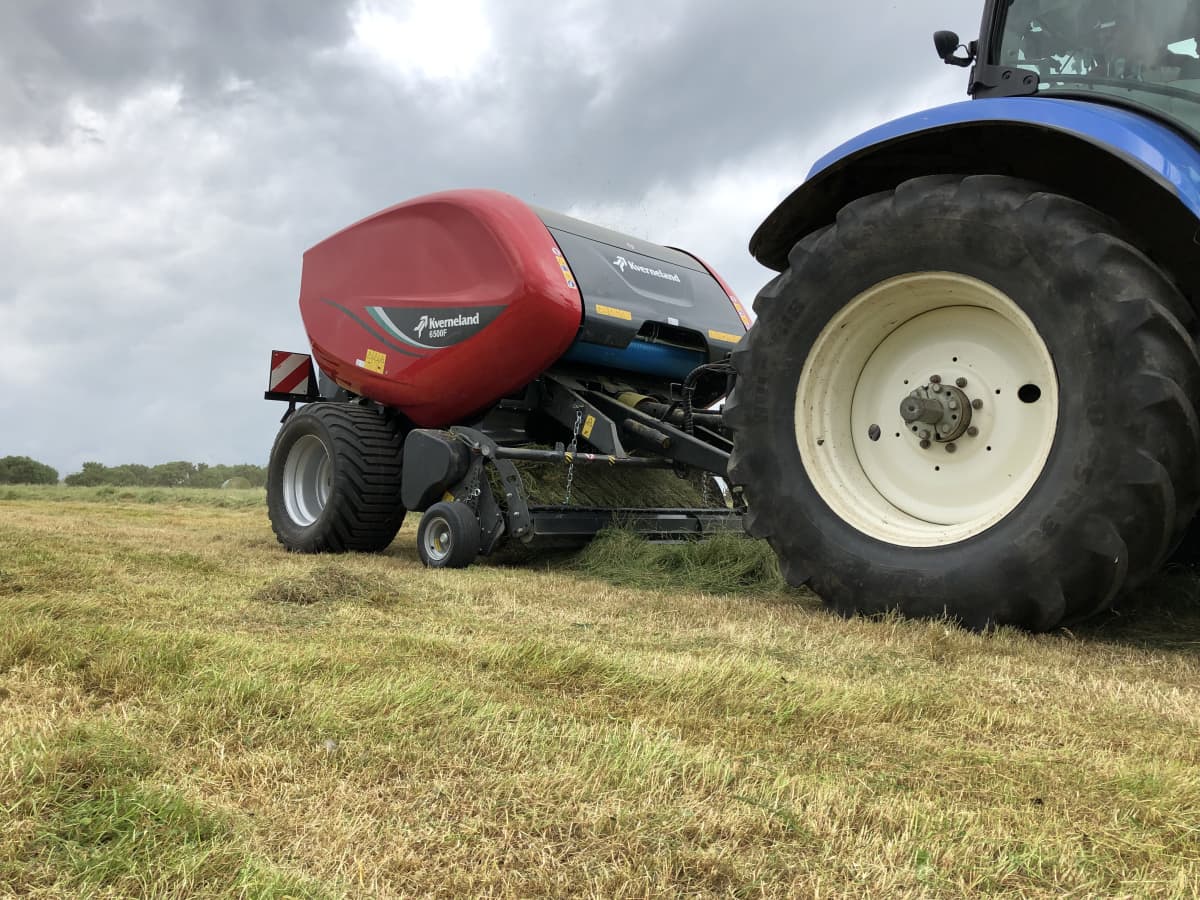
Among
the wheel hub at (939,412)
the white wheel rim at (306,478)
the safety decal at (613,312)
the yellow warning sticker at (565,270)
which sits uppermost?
the yellow warning sticker at (565,270)

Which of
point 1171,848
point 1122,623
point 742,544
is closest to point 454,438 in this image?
point 742,544

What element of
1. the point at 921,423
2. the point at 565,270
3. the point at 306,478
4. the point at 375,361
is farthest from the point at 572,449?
the point at 306,478

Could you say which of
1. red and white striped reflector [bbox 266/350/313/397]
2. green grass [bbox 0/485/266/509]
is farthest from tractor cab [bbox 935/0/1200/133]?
green grass [bbox 0/485/266/509]

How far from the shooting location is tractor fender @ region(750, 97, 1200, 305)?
2.53 meters

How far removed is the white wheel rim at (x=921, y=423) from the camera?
2898 millimetres

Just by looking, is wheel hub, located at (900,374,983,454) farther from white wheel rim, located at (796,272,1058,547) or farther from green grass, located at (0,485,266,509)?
green grass, located at (0,485,266,509)

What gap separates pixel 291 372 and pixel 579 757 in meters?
5.95

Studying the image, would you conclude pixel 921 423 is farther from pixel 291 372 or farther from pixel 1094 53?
pixel 291 372

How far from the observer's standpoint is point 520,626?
2.71 m

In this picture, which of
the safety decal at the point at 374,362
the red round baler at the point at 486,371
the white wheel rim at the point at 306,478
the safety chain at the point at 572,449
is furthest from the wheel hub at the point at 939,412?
the white wheel rim at the point at 306,478

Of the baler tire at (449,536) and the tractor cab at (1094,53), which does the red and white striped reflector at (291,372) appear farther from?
the tractor cab at (1094,53)

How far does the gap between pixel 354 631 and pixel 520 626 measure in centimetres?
48

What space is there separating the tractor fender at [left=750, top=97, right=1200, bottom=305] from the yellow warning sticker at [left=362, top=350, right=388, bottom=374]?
10.7 feet

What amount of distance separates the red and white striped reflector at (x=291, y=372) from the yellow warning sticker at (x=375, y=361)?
1157mm
